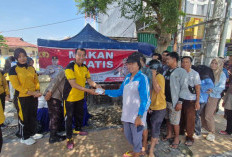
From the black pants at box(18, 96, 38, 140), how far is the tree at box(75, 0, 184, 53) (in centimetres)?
349

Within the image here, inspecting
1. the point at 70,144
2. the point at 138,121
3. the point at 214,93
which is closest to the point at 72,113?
the point at 70,144

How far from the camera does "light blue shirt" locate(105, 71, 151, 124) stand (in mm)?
1851

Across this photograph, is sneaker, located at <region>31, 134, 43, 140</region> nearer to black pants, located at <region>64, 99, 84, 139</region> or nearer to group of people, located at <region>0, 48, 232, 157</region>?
group of people, located at <region>0, 48, 232, 157</region>

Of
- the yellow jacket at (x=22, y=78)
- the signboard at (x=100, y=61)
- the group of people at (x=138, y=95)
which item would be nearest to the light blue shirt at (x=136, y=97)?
the group of people at (x=138, y=95)

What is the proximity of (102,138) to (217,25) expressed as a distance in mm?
4637

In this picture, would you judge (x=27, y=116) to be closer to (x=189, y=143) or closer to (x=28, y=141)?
(x=28, y=141)

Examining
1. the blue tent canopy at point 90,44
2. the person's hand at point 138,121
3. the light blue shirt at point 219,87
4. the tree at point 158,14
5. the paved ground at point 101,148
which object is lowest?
the paved ground at point 101,148

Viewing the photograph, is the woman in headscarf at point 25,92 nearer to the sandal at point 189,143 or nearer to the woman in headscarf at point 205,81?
the sandal at point 189,143

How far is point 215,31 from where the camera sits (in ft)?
13.0

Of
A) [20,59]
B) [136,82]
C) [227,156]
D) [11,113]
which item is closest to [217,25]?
[227,156]

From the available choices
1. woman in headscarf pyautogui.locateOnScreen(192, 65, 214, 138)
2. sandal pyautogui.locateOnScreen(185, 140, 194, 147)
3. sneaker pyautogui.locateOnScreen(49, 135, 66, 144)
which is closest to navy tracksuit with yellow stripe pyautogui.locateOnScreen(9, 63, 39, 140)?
sneaker pyautogui.locateOnScreen(49, 135, 66, 144)

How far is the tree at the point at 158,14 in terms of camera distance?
3.62 m

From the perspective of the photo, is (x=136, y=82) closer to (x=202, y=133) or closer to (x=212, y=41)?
(x=202, y=133)

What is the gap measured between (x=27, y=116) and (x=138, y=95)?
236cm
